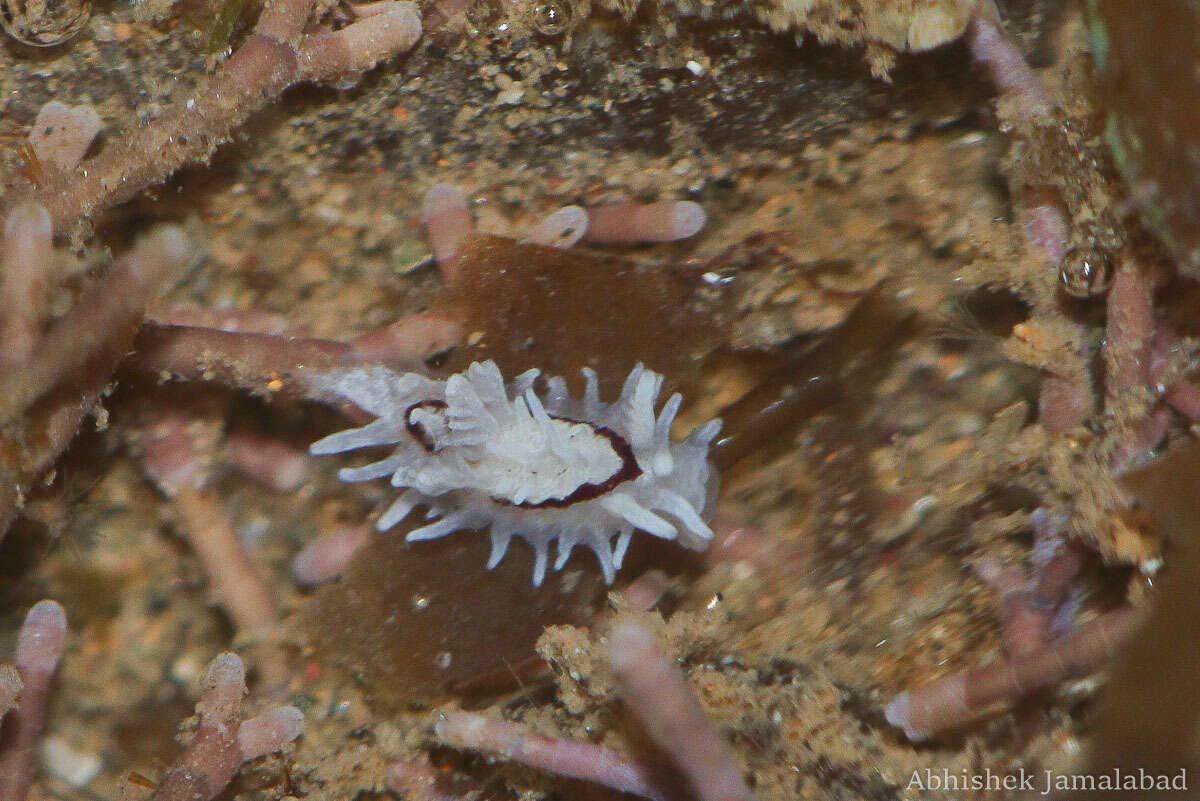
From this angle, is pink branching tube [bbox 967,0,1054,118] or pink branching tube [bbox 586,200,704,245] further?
pink branching tube [bbox 586,200,704,245]

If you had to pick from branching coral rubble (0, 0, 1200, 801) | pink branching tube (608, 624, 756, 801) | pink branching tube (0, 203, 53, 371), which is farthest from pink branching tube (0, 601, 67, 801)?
pink branching tube (608, 624, 756, 801)

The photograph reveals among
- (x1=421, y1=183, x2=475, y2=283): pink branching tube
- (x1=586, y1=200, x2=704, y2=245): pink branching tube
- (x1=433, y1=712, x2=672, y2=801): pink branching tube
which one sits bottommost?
(x1=433, y1=712, x2=672, y2=801): pink branching tube

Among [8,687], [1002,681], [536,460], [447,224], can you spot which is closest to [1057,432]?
[1002,681]

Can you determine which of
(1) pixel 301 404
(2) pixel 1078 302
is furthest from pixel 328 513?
(2) pixel 1078 302

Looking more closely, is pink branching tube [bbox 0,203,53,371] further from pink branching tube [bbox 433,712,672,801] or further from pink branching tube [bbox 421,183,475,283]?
pink branching tube [bbox 433,712,672,801]

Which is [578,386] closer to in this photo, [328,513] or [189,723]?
[328,513]

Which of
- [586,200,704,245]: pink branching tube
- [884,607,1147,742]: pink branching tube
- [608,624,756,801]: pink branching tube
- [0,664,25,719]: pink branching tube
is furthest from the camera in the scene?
[586,200,704,245]: pink branching tube

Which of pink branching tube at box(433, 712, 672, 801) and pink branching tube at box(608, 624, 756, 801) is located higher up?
pink branching tube at box(608, 624, 756, 801)

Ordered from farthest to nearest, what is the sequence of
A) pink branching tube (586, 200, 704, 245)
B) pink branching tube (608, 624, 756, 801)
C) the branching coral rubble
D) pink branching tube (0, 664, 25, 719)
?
pink branching tube (586, 200, 704, 245) → pink branching tube (0, 664, 25, 719) → the branching coral rubble → pink branching tube (608, 624, 756, 801)
